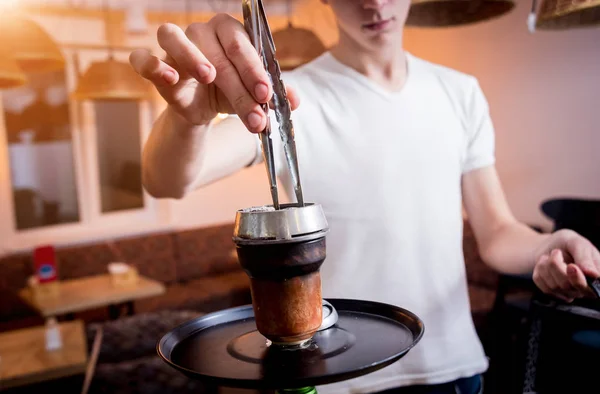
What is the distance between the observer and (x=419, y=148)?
0.90 meters

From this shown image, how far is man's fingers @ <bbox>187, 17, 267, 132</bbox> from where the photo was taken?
1.58 ft

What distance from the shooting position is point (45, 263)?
368 centimetres

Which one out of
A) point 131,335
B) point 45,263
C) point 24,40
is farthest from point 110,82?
point 45,263

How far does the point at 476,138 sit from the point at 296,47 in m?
1.94

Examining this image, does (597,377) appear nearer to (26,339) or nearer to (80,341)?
(80,341)

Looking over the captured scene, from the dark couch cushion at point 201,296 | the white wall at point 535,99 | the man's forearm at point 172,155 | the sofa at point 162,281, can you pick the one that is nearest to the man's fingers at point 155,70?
the man's forearm at point 172,155

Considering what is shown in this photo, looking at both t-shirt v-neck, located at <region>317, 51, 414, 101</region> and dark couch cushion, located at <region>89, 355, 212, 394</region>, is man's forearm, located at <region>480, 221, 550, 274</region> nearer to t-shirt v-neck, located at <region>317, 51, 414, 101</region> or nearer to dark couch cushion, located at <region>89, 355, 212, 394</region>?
t-shirt v-neck, located at <region>317, 51, 414, 101</region>

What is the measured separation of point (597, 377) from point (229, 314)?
2.54 meters

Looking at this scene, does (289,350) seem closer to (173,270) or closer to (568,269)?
(568,269)

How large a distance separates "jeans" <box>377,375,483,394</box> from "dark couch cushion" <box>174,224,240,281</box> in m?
3.91

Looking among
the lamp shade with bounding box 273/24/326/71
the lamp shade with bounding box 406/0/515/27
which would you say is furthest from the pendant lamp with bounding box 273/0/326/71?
the lamp shade with bounding box 406/0/515/27

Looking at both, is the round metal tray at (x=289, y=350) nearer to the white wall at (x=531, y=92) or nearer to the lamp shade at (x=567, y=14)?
the lamp shade at (x=567, y=14)

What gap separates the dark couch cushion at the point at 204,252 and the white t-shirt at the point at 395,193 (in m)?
3.94

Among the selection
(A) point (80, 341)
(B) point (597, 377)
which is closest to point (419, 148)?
(B) point (597, 377)
